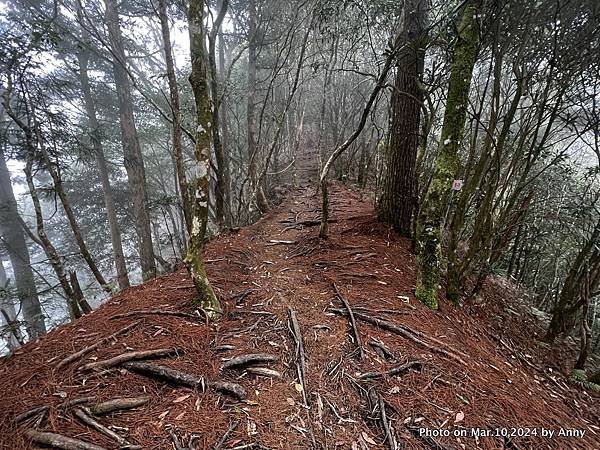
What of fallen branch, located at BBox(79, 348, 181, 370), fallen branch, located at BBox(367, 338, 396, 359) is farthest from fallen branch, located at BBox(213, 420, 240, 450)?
fallen branch, located at BBox(367, 338, 396, 359)

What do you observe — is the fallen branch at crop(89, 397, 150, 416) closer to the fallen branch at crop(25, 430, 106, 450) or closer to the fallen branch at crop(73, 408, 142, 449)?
the fallen branch at crop(73, 408, 142, 449)

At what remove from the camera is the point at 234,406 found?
2.15 meters

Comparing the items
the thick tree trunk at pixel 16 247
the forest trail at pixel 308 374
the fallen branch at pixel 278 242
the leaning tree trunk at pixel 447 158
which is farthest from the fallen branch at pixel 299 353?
the thick tree trunk at pixel 16 247

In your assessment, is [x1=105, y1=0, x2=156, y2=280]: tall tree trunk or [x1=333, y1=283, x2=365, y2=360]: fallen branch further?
[x1=105, y1=0, x2=156, y2=280]: tall tree trunk

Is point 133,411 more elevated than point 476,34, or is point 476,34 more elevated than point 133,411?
point 476,34

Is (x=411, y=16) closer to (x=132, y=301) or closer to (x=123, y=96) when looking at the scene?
(x=132, y=301)

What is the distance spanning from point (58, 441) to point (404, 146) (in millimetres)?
5336

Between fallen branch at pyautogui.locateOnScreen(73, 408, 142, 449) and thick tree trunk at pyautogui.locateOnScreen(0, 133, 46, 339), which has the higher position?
fallen branch at pyautogui.locateOnScreen(73, 408, 142, 449)

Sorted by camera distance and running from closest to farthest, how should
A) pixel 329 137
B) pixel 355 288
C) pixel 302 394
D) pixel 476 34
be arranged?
pixel 302 394 < pixel 476 34 < pixel 355 288 < pixel 329 137

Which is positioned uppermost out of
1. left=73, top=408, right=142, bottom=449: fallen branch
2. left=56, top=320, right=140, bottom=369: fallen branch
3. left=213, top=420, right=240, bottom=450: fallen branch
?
left=56, top=320, right=140, bottom=369: fallen branch

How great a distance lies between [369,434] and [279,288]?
6.78ft

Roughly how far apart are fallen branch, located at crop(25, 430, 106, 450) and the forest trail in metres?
0.04

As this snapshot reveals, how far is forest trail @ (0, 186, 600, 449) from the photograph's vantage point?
1986 mm

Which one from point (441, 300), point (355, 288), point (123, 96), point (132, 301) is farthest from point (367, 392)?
point (123, 96)
